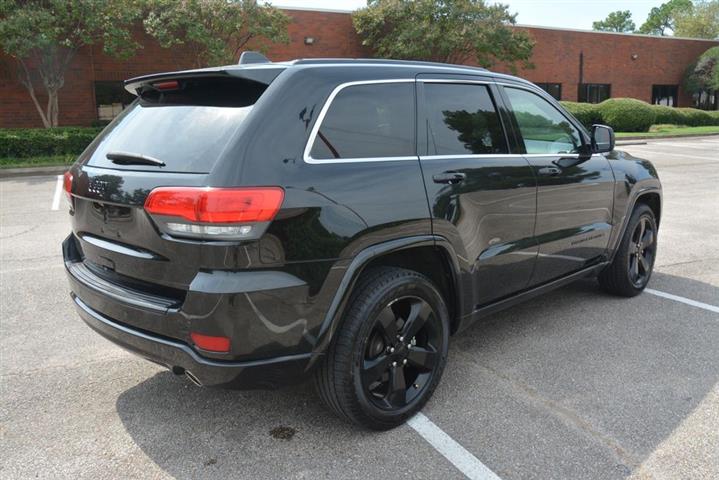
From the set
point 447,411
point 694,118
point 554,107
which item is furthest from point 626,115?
point 447,411

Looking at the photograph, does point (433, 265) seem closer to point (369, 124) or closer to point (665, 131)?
point (369, 124)

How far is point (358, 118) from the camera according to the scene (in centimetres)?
296

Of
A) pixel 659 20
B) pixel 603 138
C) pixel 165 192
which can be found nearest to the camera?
pixel 165 192

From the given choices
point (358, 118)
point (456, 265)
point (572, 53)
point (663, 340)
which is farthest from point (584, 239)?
point (572, 53)

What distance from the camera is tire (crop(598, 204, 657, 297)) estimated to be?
4.92 metres

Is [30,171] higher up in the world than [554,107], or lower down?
lower down

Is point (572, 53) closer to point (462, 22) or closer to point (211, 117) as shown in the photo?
point (462, 22)

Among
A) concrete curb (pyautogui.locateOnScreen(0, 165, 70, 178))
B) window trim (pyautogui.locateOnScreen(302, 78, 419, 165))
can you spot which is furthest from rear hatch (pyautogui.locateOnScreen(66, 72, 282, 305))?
concrete curb (pyautogui.locateOnScreen(0, 165, 70, 178))

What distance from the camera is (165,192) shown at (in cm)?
253

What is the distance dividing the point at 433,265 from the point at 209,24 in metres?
18.5

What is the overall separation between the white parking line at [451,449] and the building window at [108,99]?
20989 millimetres

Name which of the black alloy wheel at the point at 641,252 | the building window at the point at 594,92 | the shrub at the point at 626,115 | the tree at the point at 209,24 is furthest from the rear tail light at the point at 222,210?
the building window at the point at 594,92

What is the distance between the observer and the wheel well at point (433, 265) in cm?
310

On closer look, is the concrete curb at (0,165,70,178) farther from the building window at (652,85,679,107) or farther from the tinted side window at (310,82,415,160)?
the building window at (652,85,679,107)
